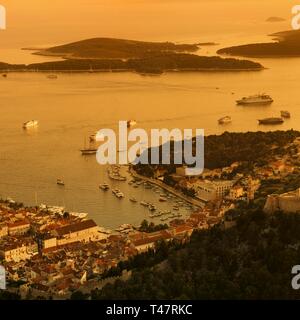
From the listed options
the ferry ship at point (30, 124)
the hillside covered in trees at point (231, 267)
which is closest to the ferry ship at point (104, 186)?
the hillside covered in trees at point (231, 267)

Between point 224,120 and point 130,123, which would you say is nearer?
point 130,123

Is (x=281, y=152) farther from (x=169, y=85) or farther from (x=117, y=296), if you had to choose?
(x=169, y=85)

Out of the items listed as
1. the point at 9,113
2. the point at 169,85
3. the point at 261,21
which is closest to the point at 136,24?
the point at 261,21

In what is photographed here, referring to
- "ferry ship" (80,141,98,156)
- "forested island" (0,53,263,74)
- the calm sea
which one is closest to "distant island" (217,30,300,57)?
the calm sea

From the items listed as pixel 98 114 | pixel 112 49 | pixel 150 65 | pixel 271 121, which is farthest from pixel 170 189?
pixel 112 49

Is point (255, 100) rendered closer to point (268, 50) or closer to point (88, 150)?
point (88, 150)

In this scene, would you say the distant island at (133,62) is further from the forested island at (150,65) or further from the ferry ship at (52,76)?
the ferry ship at (52,76)

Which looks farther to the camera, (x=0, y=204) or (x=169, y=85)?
(x=169, y=85)

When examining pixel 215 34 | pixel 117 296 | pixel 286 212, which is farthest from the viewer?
pixel 215 34
